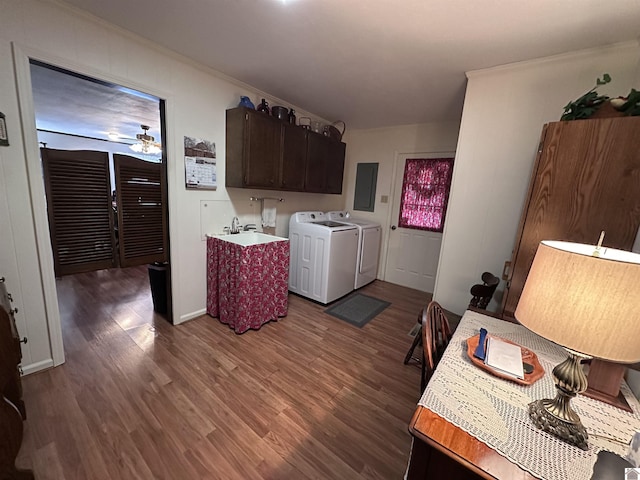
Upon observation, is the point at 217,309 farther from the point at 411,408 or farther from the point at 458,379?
the point at 458,379

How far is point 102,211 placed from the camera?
382cm

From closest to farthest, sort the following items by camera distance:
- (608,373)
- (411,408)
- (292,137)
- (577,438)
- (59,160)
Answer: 1. (577,438)
2. (608,373)
3. (411,408)
4. (292,137)
5. (59,160)

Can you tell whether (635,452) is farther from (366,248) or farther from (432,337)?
(366,248)

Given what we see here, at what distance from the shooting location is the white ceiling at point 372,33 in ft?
4.52

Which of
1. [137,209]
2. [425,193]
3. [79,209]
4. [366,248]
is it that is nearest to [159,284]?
[137,209]

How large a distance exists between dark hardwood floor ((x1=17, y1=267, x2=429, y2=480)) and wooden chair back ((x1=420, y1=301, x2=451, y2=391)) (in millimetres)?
545

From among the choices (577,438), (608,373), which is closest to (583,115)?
(608,373)

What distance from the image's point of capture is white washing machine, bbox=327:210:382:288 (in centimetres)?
354

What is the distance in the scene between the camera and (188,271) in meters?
2.51

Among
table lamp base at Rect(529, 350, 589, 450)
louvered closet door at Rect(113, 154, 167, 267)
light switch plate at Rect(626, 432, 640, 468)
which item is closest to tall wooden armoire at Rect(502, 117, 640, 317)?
table lamp base at Rect(529, 350, 589, 450)

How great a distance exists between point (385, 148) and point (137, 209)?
Result: 3.93 m

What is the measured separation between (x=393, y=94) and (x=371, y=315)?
2410 mm

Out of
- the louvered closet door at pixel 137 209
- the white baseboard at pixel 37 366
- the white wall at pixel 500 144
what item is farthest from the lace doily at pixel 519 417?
the louvered closet door at pixel 137 209

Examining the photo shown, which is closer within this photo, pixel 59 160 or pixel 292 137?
pixel 292 137
